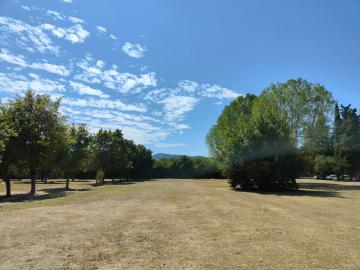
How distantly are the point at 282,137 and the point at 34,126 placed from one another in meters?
24.0

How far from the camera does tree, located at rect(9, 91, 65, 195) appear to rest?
1238 inches

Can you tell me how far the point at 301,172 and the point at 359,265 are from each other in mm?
26923

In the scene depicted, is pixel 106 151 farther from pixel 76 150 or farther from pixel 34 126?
pixel 34 126

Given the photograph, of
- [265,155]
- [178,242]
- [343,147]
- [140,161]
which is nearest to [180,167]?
[140,161]

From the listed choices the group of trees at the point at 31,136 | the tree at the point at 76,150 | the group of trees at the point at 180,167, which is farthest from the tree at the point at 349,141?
the group of trees at the point at 31,136

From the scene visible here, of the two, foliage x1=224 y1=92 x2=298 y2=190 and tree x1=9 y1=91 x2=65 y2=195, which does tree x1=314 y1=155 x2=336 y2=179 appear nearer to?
foliage x1=224 y1=92 x2=298 y2=190

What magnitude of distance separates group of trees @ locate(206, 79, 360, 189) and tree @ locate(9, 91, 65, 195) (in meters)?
18.1

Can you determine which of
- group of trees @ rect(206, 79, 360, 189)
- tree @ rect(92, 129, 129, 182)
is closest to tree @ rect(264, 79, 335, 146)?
group of trees @ rect(206, 79, 360, 189)

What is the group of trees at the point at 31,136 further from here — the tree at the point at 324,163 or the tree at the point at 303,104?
the tree at the point at 324,163

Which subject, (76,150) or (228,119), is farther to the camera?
(228,119)

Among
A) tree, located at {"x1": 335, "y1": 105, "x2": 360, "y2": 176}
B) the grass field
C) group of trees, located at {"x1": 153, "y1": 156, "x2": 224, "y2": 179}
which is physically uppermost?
tree, located at {"x1": 335, "y1": 105, "x2": 360, "y2": 176}

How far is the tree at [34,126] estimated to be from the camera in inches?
1238

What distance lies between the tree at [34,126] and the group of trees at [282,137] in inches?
711

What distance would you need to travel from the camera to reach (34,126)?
32.4 meters
